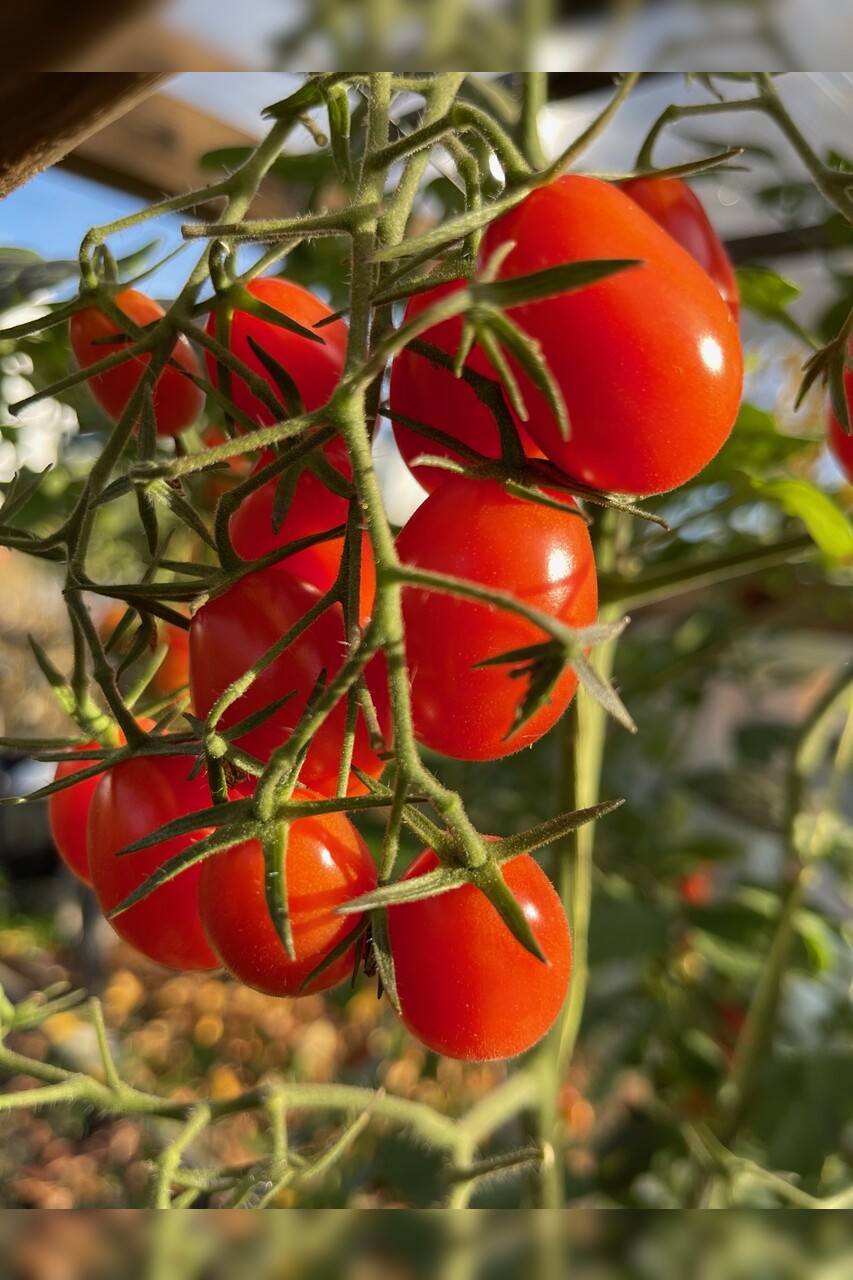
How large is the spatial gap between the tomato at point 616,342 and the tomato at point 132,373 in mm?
148

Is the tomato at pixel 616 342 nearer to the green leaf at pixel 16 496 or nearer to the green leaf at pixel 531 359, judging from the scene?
the green leaf at pixel 531 359

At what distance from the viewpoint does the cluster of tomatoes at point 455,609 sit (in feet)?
0.88

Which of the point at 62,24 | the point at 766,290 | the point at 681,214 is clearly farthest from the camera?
the point at 766,290

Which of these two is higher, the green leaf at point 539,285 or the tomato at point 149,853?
the green leaf at point 539,285

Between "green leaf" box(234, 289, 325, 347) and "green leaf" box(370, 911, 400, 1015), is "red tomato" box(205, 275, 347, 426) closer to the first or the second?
"green leaf" box(234, 289, 325, 347)

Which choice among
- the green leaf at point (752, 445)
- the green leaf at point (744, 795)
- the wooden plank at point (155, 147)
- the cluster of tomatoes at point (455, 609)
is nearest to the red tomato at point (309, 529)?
the cluster of tomatoes at point (455, 609)

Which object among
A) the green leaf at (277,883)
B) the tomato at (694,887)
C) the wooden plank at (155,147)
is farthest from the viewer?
the tomato at (694,887)

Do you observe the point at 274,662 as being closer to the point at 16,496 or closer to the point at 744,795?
the point at 16,496

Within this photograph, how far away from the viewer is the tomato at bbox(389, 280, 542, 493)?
0.93 ft

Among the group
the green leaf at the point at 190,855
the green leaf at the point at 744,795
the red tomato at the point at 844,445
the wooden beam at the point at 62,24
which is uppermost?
the wooden beam at the point at 62,24

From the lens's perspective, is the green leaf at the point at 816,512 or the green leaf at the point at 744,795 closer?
the green leaf at the point at 816,512

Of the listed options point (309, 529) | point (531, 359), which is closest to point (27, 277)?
point (309, 529)

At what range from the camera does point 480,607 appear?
0.27 meters

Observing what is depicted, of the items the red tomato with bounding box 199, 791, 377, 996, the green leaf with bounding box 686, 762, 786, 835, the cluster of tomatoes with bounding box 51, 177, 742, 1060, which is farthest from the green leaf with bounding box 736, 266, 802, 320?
the green leaf with bounding box 686, 762, 786, 835
